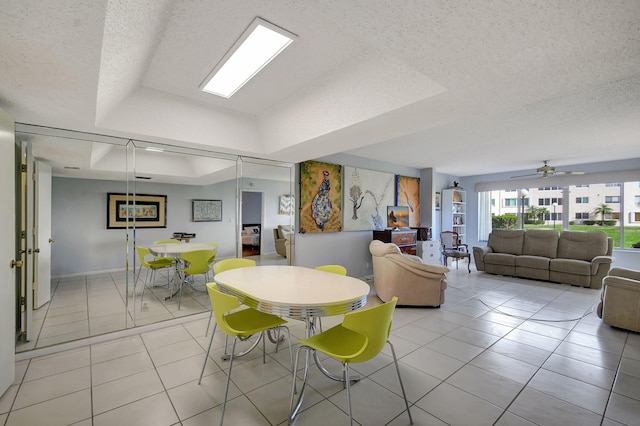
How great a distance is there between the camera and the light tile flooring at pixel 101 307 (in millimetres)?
3123

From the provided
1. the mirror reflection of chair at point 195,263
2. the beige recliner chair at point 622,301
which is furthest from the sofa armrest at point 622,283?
the mirror reflection of chair at point 195,263

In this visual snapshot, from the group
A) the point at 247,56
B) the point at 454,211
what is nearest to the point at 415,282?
the point at 247,56

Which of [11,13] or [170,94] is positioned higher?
[170,94]

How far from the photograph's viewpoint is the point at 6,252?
209 centimetres

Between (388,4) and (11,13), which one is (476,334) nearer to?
(388,4)

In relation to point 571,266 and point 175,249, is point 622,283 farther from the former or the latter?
point 175,249

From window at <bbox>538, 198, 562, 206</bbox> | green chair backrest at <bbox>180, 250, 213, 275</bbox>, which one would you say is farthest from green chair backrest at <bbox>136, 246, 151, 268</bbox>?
window at <bbox>538, 198, 562, 206</bbox>

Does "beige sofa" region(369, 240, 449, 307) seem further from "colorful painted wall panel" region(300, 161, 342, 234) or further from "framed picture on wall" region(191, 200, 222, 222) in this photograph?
"framed picture on wall" region(191, 200, 222, 222)

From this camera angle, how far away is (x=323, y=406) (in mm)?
1950

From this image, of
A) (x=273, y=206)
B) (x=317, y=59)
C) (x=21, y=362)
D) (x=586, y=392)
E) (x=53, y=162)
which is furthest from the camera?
(x=273, y=206)

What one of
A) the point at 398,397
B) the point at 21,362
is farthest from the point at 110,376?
the point at 398,397

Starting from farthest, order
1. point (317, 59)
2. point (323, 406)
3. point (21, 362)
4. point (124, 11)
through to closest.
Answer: point (21, 362) → point (317, 59) → point (323, 406) → point (124, 11)

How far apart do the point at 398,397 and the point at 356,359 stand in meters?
0.74

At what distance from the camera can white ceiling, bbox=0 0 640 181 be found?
52.2 inches
